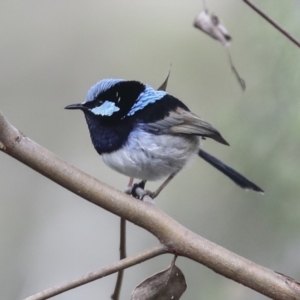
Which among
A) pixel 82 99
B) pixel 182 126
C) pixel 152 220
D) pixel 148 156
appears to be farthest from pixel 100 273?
pixel 82 99

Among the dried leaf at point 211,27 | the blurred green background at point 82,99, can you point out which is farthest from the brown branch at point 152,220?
the blurred green background at point 82,99

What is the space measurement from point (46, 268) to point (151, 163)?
4.32 feet

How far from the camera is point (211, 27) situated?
1.02 meters

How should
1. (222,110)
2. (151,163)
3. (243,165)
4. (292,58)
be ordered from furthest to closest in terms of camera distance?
(222,110) → (243,165) → (292,58) → (151,163)

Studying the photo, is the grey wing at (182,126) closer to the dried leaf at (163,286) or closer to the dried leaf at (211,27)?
the dried leaf at (211,27)

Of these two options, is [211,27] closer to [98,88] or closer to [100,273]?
[98,88]

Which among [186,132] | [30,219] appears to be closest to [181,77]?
[30,219]

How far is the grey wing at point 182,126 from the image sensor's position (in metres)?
1.27

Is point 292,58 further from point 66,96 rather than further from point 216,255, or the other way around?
point 216,255

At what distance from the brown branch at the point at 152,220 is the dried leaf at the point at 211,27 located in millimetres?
420

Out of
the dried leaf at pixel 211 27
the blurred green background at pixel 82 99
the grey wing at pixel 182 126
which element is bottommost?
the blurred green background at pixel 82 99

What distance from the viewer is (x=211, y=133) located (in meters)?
1.28

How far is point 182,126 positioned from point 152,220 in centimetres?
57

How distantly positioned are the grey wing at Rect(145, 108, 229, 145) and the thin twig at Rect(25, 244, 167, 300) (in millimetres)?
558
